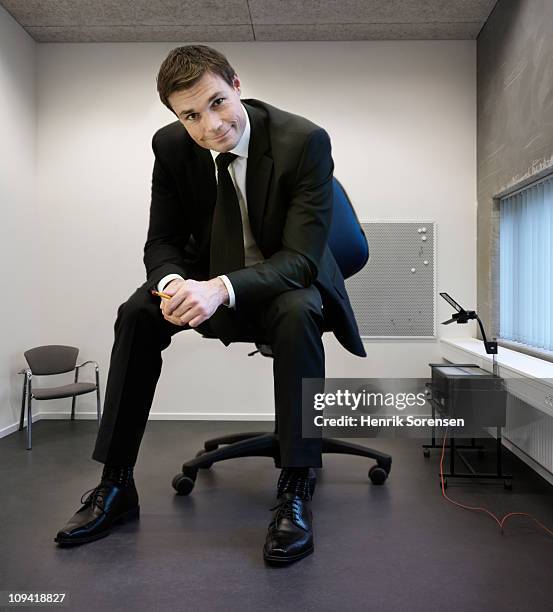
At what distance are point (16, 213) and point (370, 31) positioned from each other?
8.51 feet

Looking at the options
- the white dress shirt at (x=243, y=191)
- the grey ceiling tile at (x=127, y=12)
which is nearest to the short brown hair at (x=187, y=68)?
the white dress shirt at (x=243, y=191)

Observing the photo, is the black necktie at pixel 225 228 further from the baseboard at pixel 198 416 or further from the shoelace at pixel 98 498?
the baseboard at pixel 198 416

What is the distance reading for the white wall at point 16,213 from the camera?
3662mm

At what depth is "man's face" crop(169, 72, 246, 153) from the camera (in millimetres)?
1624

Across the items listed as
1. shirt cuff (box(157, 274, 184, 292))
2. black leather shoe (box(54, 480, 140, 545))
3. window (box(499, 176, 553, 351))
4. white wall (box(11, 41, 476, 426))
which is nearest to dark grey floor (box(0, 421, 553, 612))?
black leather shoe (box(54, 480, 140, 545))

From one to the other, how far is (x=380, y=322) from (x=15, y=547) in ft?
9.28

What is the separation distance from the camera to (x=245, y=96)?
160 inches

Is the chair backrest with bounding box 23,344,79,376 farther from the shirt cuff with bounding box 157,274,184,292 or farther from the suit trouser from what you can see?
the shirt cuff with bounding box 157,274,184,292

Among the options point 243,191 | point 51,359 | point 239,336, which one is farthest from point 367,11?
point 51,359

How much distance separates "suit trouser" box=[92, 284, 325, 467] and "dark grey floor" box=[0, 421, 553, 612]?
28 cm

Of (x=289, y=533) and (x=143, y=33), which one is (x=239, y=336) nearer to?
(x=289, y=533)

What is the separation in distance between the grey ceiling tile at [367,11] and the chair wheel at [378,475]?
278cm

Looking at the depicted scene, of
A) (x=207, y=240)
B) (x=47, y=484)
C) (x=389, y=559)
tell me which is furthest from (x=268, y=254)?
(x=47, y=484)

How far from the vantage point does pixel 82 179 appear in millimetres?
4148
